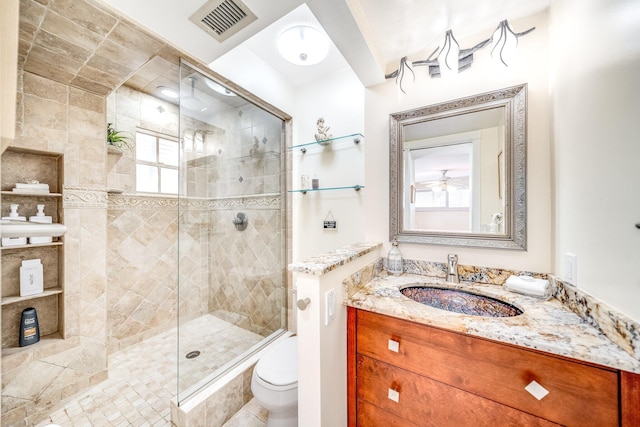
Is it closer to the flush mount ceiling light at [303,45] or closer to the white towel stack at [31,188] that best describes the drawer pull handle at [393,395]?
the flush mount ceiling light at [303,45]

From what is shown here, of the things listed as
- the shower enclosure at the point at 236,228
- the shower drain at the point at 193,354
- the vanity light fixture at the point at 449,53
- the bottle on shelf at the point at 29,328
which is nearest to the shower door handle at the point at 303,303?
the shower drain at the point at 193,354

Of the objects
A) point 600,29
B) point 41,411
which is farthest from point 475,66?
point 41,411

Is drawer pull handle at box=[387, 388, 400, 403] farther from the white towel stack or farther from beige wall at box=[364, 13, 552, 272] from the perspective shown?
the white towel stack

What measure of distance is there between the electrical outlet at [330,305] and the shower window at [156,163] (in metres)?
2.14

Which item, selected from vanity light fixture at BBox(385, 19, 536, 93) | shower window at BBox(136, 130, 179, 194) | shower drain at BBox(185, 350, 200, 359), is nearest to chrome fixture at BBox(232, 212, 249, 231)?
shower window at BBox(136, 130, 179, 194)

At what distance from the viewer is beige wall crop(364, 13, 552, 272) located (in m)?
1.34

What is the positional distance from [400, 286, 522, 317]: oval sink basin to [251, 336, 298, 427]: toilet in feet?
2.71

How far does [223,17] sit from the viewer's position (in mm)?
1226

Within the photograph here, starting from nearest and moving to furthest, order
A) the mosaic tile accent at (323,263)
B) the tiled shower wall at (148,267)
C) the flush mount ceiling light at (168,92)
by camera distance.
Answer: the mosaic tile accent at (323,263) < the tiled shower wall at (148,267) < the flush mount ceiling light at (168,92)

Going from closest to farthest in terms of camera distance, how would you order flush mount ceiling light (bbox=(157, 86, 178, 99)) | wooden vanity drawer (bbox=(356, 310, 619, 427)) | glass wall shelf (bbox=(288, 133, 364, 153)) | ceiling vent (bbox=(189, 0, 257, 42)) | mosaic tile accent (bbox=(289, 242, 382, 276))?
wooden vanity drawer (bbox=(356, 310, 619, 427)), mosaic tile accent (bbox=(289, 242, 382, 276)), ceiling vent (bbox=(189, 0, 257, 42)), glass wall shelf (bbox=(288, 133, 364, 153)), flush mount ceiling light (bbox=(157, 86, 178, 99))

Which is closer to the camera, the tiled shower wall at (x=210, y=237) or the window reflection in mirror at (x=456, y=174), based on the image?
the window reflection in mirror at (x=456, y=174)

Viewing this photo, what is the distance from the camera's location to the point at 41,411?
5.07 feet

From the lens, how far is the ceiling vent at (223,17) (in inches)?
45.6

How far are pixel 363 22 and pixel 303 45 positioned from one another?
0.55 m
